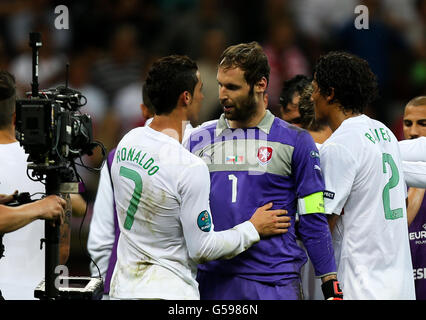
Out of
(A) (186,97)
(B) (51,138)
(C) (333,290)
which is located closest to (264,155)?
(A) (186,97)

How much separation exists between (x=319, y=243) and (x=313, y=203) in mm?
204

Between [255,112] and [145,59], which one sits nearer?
[255,112]

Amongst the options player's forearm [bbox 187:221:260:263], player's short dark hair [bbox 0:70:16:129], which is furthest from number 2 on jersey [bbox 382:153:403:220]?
Result: player's short dark hair [bbox 0:70:16:129]

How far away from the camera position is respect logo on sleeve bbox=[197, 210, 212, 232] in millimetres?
3518

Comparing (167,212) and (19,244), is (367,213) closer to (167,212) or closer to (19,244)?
(167,212)

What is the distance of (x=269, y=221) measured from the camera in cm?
370

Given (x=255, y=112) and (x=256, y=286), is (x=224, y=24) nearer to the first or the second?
(x=255, y=112)

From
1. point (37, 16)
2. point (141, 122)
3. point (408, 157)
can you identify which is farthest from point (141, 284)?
point (37, 16)

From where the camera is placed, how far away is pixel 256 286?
373 centimetres

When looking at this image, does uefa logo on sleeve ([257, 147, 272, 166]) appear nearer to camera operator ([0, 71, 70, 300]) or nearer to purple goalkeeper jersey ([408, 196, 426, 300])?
camera operator ([0, 71, 70, 300])

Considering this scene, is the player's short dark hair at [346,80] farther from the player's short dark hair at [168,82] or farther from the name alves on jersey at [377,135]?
the player's short dark hair at [168,82]

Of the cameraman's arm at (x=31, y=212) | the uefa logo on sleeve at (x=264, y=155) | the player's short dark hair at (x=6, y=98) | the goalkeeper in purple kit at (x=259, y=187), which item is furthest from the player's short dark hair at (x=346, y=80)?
the player's short dark hair at (x=6, y=98)
